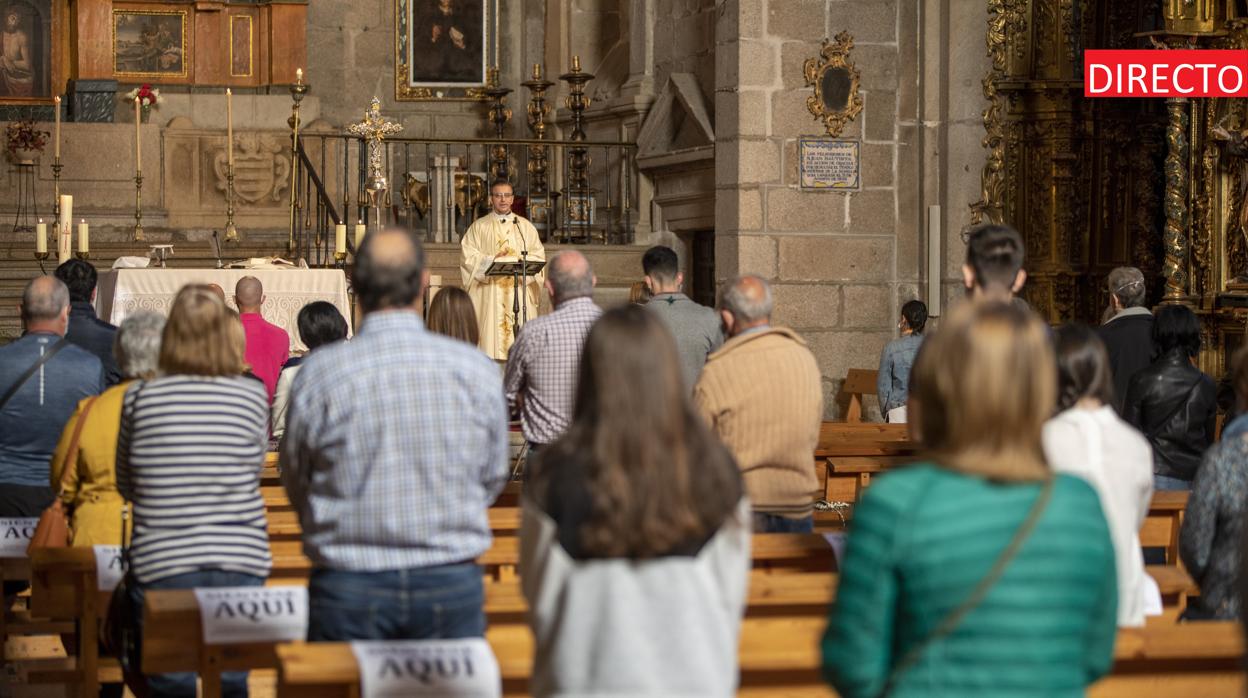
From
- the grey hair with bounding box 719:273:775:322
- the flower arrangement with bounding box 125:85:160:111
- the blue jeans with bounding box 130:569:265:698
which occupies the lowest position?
the blue jeans with bounding box 130:569:265:698

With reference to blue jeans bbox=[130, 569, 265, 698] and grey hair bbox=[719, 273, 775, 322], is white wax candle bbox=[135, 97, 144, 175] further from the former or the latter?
blue jeans bbox=[130, 569, 265, 698]

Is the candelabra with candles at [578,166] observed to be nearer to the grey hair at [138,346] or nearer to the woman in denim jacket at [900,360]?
the woman in denim jacket at [900,360]

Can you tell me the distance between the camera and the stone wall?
13.8 m

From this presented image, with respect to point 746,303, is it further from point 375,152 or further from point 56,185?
point 56,185

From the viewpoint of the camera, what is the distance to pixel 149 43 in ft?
60.1

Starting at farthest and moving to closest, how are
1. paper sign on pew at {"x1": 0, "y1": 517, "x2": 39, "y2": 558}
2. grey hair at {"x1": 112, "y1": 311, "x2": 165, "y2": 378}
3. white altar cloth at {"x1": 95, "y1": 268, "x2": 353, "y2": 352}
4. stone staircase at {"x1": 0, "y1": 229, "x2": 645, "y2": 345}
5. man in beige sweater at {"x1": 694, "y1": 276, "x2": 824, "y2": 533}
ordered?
stone staircase at {"x1": 0, "y1": 229, "x2": 645, "y2": 345} < white altar cloth at {"x1": 95, "y1": 268, "x2": 353, "y2": 352} < paper sign on pew at {"x1": 0, "y1": 517, "x2": 39, "y2": 558} < man in beige sweater at {"x1": 694, "y1": 276, "x2": 824, "y2": 533} < grey hair at {"x1": 112, "y1": 311, "x2": 165, "y2": 378}

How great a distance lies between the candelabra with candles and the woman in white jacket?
39.0ft

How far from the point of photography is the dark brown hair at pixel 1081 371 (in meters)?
4.52

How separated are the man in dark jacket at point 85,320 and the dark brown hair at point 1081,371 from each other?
4648mm

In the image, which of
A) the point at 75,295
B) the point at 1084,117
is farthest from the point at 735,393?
the point at 1084,117

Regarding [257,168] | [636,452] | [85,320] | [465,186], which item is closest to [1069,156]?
[465,186]

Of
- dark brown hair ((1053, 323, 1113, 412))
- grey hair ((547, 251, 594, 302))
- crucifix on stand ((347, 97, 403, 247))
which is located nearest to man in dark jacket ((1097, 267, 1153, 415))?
grey hair ((547, 251, 594, 302))

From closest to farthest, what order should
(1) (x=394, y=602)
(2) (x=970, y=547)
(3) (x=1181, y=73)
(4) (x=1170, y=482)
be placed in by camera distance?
(2) (x=970, y=547)
(1) (x=394, y=602)
(4) (x=1170, y=482)
(3) (x=1181, y=73)

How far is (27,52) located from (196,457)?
1468cm
